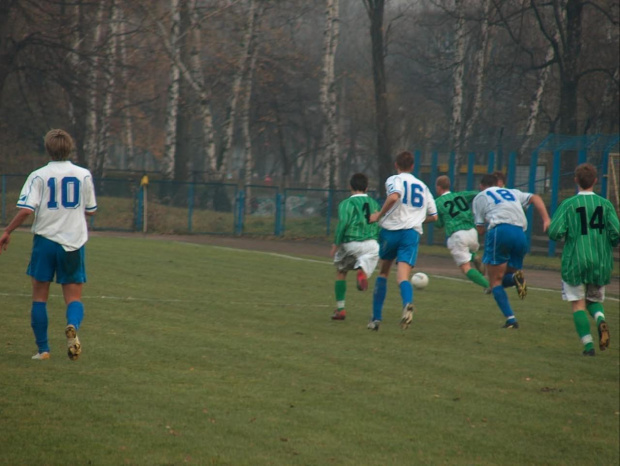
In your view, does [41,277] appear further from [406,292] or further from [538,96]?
[538,96]

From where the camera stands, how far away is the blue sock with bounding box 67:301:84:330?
7469 millimetres

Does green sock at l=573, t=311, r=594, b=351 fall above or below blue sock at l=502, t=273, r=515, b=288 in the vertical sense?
below

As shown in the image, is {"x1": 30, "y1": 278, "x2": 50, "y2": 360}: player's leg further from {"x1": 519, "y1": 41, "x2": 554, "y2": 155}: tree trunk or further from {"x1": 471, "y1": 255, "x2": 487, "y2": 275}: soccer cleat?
{"x1": 519, "y1": 41, "x2": 554, "y2": 155}: tree trunk

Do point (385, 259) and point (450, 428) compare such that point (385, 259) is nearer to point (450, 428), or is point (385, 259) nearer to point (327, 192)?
point (450, 428)

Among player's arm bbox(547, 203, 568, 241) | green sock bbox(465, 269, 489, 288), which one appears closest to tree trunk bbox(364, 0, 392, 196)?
green sock bbox(465, 269, 489, 288)

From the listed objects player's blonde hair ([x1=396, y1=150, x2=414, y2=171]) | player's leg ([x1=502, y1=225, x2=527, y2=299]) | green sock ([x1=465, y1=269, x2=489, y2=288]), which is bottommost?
green sock ([x1=465, y1=269, x2=489, y2=288])

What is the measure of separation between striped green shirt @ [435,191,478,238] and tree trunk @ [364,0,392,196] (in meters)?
18.7

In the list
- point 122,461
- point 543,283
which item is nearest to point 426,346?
point 122,461

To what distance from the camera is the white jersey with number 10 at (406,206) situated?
34.6 feet

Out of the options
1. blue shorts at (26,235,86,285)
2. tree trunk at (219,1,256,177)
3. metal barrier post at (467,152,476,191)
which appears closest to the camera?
blue shorts at (26,235,86,285)

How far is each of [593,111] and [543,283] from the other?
17.2 m

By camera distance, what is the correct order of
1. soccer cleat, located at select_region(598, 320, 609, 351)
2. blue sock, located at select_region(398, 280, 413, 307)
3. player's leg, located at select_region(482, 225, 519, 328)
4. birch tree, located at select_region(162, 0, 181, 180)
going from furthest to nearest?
birch tree, located at select_region(162, 0, 181, 180), player's leg, located at select_region(482, 225, 519, 328), blue sock, located at select_region(398, 280, 413, 307), soccer cleat, located at select_region(598, 320, 609, 351)

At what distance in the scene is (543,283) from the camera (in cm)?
1844

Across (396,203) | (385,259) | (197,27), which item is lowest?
(385,259)
